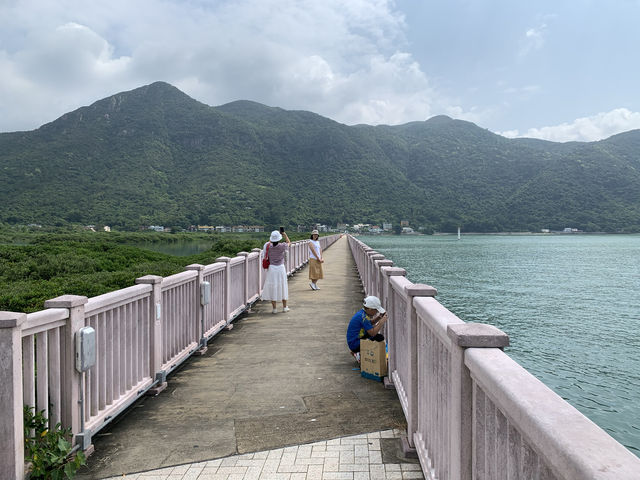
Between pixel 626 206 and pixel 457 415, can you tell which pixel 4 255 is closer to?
pixel 457 415

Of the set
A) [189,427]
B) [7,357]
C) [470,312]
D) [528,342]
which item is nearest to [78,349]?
[7,357]

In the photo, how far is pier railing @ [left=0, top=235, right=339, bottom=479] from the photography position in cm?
306

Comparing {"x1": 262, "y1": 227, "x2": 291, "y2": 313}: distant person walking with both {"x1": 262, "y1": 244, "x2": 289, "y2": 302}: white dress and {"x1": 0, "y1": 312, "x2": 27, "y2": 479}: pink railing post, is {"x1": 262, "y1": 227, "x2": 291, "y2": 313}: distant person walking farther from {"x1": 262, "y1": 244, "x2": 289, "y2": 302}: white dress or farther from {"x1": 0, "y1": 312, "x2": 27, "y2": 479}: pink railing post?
{"x1": 0, "y1": 312, "x2": 27, "y2": 479}: pink railing post

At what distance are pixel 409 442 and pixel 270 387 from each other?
89.7 inches

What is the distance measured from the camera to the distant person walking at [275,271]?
1019 cm

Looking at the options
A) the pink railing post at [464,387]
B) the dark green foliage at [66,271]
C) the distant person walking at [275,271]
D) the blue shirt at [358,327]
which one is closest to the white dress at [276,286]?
the distant person walking at [275,271]

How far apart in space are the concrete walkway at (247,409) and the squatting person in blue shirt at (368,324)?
42 cm

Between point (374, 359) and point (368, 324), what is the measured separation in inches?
17.2

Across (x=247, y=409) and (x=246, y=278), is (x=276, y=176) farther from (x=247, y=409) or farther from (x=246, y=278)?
(x=247, y=409)

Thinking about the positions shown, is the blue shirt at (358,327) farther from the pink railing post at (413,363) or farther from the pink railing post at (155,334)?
the pink railing post at (155,334)

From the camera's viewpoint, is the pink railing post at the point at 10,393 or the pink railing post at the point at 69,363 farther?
the pink railing post at the point at 69,363

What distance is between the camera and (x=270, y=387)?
5.73 m

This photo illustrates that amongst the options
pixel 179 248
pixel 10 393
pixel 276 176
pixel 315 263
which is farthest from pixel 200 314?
pixel 276 176

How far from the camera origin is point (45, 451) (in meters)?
3.35
